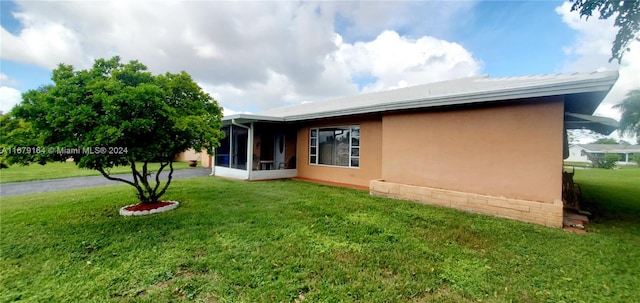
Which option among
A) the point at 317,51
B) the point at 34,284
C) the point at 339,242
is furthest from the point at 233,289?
the point at 317,51

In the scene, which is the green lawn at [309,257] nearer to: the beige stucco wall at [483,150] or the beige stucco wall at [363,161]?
the beige stucco wall at [483,150]

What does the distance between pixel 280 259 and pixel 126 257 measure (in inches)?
81.4

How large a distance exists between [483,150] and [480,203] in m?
1.21

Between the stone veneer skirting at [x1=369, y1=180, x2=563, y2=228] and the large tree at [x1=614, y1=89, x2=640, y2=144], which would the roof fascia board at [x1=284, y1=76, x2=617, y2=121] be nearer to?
the stone veneer skirting at [x1=369, y1=180, x2=563, y2=228]

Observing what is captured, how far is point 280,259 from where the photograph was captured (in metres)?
3.23

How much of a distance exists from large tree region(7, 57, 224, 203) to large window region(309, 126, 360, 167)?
5.25m

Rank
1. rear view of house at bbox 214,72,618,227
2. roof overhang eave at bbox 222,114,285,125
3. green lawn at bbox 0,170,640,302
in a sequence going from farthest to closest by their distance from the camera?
roof overhang eave at bbox 222,114,285,125 → rear view of house at bbox 214,72,618,227 → green lawn at bbox 0,170,640,302

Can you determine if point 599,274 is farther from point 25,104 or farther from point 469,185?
point 25,104

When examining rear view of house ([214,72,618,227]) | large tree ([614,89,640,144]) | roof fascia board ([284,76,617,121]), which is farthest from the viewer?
large tree ([614,89,640,144])

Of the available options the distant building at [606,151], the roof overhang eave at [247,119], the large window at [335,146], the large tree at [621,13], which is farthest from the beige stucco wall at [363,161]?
the distant building at [606,151]

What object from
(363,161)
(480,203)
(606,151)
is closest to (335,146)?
(363,161)

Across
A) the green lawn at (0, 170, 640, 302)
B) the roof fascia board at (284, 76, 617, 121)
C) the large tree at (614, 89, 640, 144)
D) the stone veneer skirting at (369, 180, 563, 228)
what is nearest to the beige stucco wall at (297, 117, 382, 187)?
the roof fascia board at (284, 76, 617, 121)

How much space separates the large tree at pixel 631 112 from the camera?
22609mm

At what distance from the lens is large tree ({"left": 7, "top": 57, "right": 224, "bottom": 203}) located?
14.3 feet
